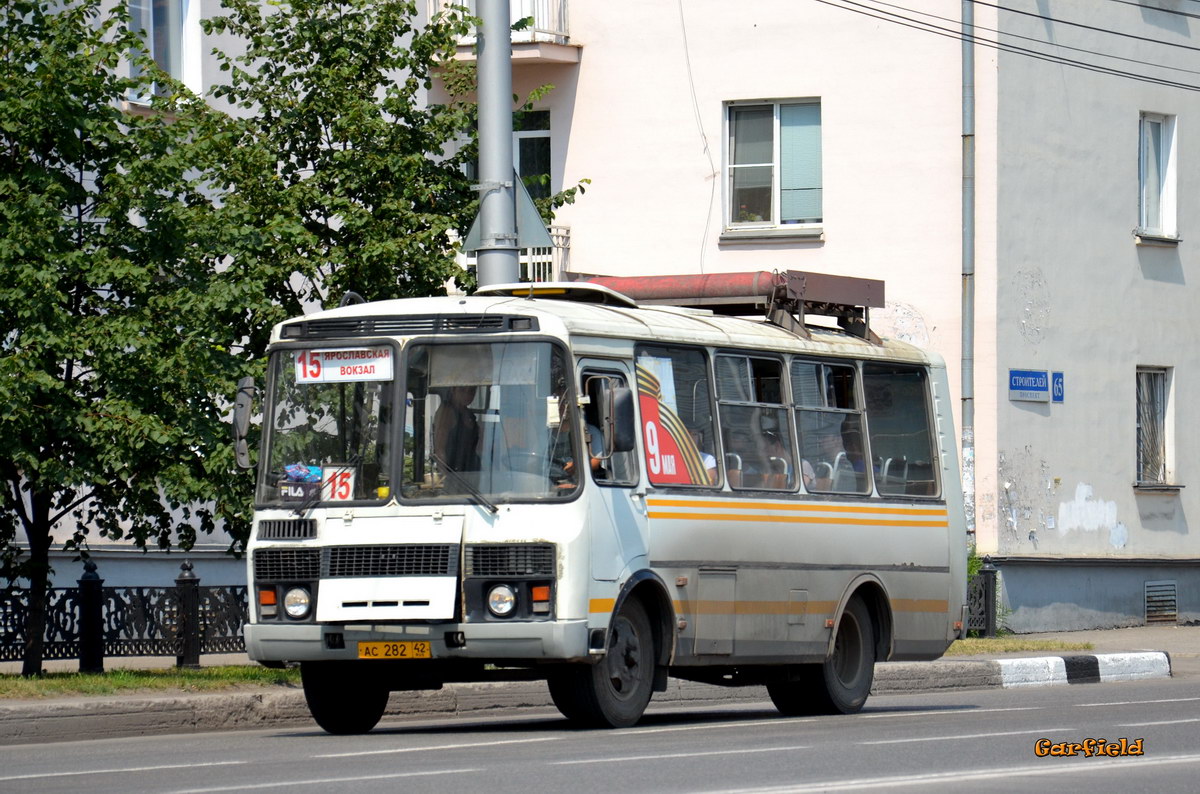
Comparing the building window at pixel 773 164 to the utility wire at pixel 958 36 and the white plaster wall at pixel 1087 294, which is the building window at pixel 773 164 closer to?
the utility wire at pixel 958 36

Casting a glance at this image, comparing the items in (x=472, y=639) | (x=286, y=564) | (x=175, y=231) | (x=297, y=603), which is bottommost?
(x=472, y=639)

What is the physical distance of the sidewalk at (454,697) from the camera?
13609 millimetres

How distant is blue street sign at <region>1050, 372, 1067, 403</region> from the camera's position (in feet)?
87.0

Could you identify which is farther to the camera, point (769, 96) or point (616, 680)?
point (769, 96)

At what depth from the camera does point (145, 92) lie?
16484 millimetres

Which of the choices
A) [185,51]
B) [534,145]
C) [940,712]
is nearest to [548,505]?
[940,712]

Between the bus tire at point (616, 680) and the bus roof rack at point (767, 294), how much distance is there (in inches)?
124

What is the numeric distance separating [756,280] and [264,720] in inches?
190

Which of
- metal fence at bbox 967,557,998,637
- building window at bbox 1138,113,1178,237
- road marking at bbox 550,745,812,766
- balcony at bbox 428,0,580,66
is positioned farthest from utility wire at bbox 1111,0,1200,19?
road marking at bbox 550,745,812,766

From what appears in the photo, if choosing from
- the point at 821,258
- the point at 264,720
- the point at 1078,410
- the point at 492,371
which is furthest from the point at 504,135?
the point at 1078,410

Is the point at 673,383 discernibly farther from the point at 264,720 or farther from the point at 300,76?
the point at 300,76

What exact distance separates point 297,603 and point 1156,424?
1822cm

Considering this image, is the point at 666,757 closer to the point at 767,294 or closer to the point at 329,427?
the point at 329,427

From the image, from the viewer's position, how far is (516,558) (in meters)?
12.3
